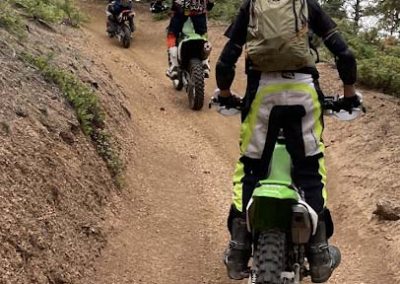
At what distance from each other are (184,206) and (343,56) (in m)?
3.11

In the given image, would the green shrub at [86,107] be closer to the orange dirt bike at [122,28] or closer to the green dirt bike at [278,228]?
the green dirt bike at [278,228]

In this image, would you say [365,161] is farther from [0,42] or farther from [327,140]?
[0,42]

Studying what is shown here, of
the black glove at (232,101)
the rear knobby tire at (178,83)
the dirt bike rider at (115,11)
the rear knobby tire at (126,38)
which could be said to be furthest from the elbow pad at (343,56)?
the dirt bike rider at (115,11)

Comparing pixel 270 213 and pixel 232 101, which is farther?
pixel 232 101

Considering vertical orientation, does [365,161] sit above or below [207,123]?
above

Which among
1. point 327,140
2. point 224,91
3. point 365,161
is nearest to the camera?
point 224,91

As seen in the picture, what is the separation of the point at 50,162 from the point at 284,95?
7.69 feet

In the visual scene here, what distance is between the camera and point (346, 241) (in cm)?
614

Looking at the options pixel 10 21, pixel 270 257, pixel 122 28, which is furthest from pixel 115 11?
pixel 270 257

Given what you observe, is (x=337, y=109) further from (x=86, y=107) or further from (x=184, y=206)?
(x=86, y=107)

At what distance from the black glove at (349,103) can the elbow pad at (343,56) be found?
16cm

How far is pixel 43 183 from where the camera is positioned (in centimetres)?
498

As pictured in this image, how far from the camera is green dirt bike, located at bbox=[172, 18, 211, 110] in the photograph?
9711mm

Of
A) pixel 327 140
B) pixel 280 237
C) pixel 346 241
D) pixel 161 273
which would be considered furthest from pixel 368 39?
pixel 280 237
